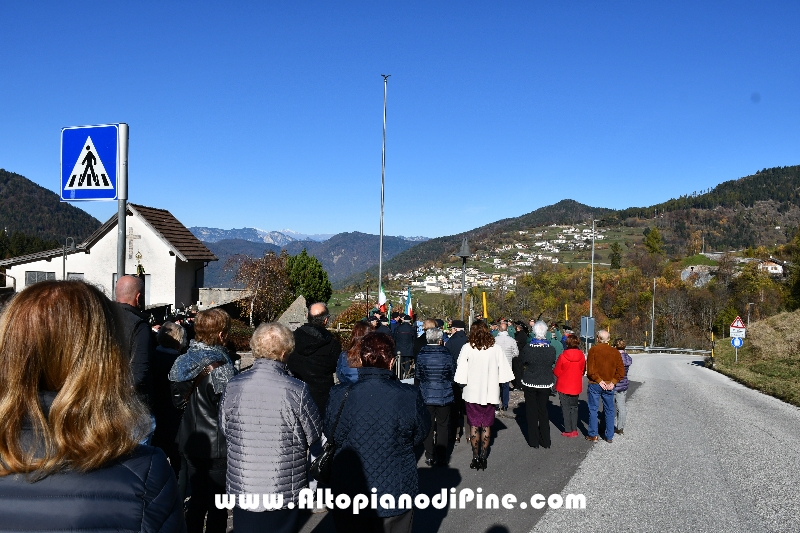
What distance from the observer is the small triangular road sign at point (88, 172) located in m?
5.32

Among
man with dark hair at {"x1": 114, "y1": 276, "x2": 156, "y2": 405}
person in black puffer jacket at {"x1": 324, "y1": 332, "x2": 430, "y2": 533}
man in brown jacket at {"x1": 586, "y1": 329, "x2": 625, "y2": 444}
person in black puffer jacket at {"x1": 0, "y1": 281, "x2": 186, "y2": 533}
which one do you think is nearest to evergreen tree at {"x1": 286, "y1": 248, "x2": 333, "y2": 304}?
man in brown jacket at {"x1": 586, "y1": 329, "x2": 625, "y2": 444}

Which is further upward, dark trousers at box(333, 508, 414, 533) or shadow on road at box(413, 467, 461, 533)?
dark trousers at box(333, 508, 414, 533)

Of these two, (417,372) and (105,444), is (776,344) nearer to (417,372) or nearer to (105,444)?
(417,372)

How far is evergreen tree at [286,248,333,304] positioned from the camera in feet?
179

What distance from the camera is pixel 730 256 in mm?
126438

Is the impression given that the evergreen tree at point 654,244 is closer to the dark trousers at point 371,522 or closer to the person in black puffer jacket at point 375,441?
the person in black puffer jacket at point 375,441

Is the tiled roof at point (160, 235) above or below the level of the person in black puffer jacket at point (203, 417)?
above

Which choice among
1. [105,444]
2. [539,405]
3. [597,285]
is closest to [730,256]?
[597,285]

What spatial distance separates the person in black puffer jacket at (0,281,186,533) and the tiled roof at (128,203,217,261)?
110 feet

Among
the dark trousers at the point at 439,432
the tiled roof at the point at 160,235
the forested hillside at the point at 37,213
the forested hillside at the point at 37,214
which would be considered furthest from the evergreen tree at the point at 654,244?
the dark trousers at the point at 439,432

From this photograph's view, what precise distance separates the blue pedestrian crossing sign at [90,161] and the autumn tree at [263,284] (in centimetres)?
3009

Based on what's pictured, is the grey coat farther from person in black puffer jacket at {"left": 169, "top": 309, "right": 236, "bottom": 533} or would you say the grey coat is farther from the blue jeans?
the blue jeans

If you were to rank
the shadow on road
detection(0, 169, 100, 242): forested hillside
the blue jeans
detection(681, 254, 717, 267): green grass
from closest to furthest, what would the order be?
the shadow on road → the blue jeans → detection(681, 254, 717, 267): green grass → detection(0, 169, 100, 242): forested hillside

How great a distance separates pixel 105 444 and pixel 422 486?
6.20 m
